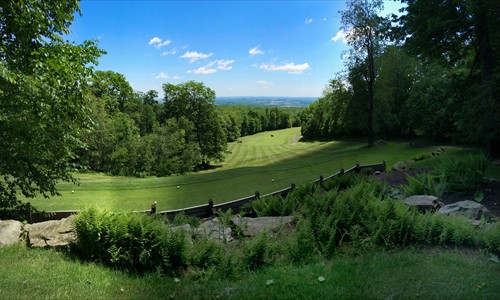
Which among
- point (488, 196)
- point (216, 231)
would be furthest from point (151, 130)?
point (488, 196)

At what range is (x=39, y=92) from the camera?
655 centimetres

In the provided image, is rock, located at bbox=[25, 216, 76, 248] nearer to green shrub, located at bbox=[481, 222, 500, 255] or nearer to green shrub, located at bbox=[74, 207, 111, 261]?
green shrub, located at bbox=[74, 207, 111, 261]

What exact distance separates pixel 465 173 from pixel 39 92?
1302cm

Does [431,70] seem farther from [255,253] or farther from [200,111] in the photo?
[255,253]

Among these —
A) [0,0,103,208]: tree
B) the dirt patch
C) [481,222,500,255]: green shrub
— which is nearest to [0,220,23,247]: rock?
[0,0,103,208]: tree

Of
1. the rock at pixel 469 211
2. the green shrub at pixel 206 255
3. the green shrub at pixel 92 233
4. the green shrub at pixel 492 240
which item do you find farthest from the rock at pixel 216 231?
the rock at pixel 469 211

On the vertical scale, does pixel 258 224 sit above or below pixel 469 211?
below

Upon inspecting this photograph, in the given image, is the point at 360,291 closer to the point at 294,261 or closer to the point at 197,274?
the point at 294,261

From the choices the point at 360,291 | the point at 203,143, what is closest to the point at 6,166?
the point at 360,291

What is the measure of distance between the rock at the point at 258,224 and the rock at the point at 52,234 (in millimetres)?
3583

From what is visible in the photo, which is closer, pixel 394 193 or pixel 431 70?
pixel 394 193

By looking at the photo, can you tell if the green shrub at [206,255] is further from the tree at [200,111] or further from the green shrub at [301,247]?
the tree at [200,111]

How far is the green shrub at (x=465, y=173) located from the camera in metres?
10.7

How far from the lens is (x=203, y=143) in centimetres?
4772
